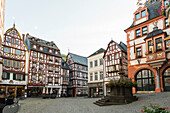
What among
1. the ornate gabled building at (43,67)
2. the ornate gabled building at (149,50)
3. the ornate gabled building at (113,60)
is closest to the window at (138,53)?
the ornate gabled building at (149,50)

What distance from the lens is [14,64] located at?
94.9ft

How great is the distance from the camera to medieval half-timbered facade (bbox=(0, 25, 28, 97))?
89.5 feet

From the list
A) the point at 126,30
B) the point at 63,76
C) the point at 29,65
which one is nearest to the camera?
the point at 126,30

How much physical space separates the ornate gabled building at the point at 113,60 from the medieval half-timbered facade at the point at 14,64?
16249mm

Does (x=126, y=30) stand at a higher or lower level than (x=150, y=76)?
higher

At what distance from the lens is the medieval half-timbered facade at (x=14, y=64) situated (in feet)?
89.5

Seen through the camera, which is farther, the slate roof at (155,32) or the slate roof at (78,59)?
the slate roof at (78,59)

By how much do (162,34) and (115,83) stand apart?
9.45m

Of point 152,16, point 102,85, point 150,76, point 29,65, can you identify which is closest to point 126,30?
point 152,16

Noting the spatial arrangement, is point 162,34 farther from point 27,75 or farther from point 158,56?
point 27,75

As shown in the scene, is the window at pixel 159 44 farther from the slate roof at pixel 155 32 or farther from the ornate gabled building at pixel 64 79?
the ornate gabled building at pixel 64 79

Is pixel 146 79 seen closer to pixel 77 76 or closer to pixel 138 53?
pixel 138 53

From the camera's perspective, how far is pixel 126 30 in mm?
23844

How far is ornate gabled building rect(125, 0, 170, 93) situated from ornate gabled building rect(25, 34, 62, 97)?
20104 millimetres
